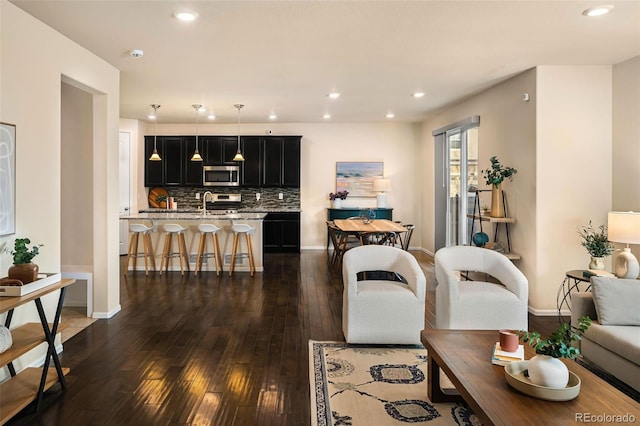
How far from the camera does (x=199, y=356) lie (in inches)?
133

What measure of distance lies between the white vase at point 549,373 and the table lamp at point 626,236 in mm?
2279

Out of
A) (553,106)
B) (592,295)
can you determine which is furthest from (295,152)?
(592,295)

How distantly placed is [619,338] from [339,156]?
680cm

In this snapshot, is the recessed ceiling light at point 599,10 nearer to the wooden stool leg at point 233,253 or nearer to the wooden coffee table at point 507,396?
the wooden coffee table at point 507,396

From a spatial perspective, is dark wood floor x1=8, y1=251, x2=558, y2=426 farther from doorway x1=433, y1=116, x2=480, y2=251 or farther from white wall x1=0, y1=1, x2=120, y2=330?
doorway x1=433, y1=116, x2=480, y2=251

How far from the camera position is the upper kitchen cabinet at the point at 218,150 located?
346 inches

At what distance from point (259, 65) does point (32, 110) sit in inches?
88.8

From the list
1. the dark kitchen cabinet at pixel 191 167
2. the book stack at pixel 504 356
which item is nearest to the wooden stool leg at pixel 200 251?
the dark kitchen cabinet at pixel 191 167

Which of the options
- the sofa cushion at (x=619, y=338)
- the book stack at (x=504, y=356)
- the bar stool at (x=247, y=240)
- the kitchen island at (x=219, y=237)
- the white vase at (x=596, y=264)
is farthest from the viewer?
the kitchen island at (x=219, y=237)

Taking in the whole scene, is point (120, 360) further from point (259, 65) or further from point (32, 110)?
point (259, 65)

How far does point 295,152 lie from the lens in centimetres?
877

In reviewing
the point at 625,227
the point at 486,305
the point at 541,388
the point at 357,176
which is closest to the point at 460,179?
the point at 357,176

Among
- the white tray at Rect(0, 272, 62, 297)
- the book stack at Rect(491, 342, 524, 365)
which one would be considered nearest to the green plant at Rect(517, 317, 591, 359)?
the book stack at Rect(491, 342, 524, 365)

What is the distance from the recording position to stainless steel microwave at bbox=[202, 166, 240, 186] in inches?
347
